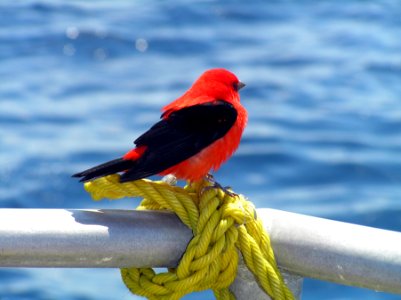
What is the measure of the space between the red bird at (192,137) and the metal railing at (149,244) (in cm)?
39

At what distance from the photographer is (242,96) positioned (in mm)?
6605

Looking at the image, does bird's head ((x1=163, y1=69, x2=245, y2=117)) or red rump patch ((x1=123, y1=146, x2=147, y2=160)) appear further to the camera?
bird's head ((x1=163, y1=69, x2=245, y2=117))

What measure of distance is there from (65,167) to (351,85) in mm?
2246

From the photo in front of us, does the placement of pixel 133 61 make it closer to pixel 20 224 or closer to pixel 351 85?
pixel 351 85

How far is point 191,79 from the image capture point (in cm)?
693

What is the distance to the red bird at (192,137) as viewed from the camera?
2.18 metres

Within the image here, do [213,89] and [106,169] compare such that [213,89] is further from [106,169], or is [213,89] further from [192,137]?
[106,169]

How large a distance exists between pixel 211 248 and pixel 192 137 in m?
0.63

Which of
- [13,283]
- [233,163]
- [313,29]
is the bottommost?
[13,283]

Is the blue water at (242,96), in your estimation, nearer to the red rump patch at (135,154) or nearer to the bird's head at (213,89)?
the bird's head at (213,89)

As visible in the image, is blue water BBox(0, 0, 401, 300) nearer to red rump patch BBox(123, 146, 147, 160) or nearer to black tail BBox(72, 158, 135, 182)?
red rump patch BBox(123, 146, 147, 160)

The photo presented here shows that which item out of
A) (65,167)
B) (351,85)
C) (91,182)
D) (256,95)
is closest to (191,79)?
(256,95)

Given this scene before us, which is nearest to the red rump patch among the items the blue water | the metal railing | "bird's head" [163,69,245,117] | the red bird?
the red bird

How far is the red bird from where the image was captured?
218 centimetres
